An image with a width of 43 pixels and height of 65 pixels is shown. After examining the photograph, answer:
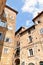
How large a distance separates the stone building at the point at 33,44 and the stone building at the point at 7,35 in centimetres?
301

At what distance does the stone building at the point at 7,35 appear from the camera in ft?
107

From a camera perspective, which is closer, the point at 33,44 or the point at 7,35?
the point at 33,44

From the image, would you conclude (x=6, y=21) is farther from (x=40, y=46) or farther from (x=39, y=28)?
(x=40, y=46)

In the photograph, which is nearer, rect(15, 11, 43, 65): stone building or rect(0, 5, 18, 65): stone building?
rect(15, 11, 43, 65): stone building

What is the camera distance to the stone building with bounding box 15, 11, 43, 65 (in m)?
29.8

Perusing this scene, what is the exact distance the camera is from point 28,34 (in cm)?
3400

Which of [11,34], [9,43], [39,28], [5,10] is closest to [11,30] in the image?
[11,34]

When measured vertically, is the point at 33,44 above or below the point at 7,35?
below

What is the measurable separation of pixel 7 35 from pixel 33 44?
7.60 metres

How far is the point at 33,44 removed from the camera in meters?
31.5

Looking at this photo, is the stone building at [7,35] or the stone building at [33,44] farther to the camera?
the stone building at [7,35]

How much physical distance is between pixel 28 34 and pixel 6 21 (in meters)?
7.35

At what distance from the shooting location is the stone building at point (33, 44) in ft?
97.6

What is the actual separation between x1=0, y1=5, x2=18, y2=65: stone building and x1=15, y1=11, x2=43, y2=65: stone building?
119 inches
